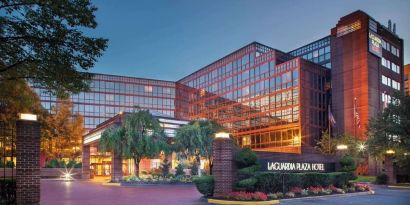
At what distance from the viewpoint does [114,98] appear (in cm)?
9100

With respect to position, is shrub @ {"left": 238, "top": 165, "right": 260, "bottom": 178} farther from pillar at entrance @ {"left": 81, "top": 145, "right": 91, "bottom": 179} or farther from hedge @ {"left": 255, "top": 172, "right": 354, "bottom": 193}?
pillar at entrance @ {"left": 81, "top": 145, "right": 91, "bottom": 179}

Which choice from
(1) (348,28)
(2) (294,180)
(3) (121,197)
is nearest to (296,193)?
(2) (294,180)

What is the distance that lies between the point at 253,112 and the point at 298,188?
58.0 metres

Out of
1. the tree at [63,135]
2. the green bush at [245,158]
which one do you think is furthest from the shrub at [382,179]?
the tree at [63,135]

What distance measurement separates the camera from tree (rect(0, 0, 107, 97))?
12.6 metres

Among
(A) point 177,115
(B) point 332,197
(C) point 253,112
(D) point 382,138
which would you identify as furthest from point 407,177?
(A) point 177,115

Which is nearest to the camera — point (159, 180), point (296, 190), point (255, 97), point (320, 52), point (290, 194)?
point (290, 194)

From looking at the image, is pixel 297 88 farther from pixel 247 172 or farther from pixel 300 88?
pixel 247 172

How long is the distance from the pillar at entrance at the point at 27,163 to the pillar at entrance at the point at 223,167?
385 inches

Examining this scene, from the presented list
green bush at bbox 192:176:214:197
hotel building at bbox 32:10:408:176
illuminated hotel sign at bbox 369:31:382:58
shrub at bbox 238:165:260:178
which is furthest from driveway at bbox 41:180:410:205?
illuminated hotel sign at bbox 369:31:382:58

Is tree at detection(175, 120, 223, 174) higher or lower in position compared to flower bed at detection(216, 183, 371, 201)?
higher

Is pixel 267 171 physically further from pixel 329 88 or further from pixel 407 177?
pixel 329 88

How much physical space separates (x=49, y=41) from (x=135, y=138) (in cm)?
2509

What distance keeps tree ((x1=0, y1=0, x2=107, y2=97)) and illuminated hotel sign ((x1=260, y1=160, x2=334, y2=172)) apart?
1295cm
